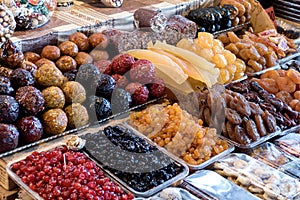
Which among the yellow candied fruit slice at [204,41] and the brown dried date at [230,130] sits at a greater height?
the yellow candied fruit slice at [204,41]

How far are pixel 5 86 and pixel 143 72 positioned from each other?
2.53 ft

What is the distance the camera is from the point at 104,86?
268cm

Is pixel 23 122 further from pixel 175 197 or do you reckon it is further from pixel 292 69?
pixel 292 69

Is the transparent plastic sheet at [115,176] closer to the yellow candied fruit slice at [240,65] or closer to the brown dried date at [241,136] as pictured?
the brown dried date at [241,136]

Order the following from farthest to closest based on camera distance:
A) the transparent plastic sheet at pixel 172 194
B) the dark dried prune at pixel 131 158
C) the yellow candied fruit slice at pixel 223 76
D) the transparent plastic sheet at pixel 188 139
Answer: the yellow candied fruit slice at pixel 223 76
the transparent plastic sheet at pixel 188 139
the dark dried prune at pixel 131 158
the transparent plastic sheet at pixel 172 194

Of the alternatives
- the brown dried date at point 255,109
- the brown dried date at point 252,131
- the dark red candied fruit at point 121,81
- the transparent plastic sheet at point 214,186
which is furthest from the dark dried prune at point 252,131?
the dark red candied fruit at point 121,81

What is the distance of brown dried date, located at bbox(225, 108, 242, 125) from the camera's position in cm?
265

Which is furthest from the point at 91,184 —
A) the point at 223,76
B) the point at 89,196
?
the point at 223,76

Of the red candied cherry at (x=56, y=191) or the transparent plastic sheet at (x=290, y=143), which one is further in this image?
the transparent plastic sheet at (x=290, y=143)

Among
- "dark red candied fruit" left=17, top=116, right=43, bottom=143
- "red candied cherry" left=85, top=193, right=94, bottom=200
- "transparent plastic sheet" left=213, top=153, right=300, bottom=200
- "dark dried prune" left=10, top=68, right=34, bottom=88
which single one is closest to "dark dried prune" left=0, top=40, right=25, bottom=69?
"dark dried prune" left=10, top=68, right=34, bottom=88

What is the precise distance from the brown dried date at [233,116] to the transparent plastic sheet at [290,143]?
25 centimetres

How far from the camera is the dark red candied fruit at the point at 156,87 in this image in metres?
→ 2.86

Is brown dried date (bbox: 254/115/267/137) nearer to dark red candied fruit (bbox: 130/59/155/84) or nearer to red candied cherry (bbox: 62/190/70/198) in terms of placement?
dark red candied fruit (bbox: 130/59/155/84)

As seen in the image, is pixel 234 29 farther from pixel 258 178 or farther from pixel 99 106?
pixel 258 178
